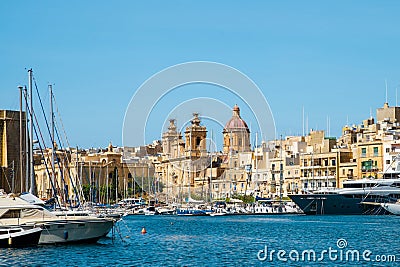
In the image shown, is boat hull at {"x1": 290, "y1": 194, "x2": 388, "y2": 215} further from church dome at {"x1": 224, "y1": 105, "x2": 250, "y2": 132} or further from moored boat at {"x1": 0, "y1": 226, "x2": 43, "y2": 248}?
church dome at {"x1": 224, "y1": 105, "x2": 250, "y2": 132}

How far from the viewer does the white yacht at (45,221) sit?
42.3 metres

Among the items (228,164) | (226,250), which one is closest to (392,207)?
(226,250)

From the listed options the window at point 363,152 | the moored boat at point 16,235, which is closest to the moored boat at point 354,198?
the window at point 363,152

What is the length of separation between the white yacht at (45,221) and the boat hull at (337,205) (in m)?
47.5

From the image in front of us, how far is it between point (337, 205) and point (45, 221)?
5053 cm

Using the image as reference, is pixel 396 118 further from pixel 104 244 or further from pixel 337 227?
pixel 104 244

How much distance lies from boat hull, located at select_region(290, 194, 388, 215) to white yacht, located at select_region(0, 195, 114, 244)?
47.5 meters

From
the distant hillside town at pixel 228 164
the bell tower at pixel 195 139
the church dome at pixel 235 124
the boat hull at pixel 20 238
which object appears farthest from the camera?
the church dome at pixel 235 124

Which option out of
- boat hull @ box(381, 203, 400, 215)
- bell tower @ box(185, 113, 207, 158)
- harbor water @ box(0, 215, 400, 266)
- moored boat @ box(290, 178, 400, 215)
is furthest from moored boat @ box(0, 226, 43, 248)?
bell tower @ box(185, 113, 207, 158)

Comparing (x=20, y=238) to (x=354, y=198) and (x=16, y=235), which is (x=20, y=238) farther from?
(x=354, y=198)

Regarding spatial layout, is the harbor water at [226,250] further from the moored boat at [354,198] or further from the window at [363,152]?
the window at [363,152]

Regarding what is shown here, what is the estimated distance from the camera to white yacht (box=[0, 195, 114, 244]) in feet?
139

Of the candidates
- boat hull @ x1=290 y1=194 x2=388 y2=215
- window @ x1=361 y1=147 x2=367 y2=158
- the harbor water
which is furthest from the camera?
window @ x1=361 y1=147 x2=367 y2=158

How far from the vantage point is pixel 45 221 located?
42406mm
